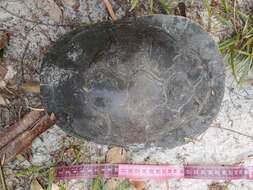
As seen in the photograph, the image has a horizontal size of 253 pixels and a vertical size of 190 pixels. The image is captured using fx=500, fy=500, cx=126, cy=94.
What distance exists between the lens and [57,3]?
205 cm

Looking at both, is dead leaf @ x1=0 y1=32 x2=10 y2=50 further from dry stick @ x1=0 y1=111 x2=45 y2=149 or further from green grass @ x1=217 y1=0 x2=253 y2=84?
green grass @ x1=217 y1=0 x2=253 y2=84

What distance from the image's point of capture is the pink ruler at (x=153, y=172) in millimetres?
2066

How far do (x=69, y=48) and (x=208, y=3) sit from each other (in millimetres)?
616

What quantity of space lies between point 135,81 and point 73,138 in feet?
1.60

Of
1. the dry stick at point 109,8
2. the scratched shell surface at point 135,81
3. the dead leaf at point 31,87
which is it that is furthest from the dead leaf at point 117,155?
the dry stick at point 109,8

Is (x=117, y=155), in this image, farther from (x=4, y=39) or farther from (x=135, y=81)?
(x=4, y=39)

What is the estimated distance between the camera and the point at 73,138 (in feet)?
6.75

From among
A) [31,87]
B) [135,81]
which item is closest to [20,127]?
[31,87]

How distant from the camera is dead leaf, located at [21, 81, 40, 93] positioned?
79.4 inches

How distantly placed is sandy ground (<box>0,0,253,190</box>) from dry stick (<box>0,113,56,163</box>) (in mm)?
97

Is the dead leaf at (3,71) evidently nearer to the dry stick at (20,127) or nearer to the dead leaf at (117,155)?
the dry stick at (20,127)

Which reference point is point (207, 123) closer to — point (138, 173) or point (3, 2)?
point (138, 173)

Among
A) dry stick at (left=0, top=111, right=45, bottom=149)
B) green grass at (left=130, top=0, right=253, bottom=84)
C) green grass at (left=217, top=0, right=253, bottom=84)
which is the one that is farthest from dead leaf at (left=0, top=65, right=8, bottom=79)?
green grass at (left=217, top=0, right=253, bottom=84)

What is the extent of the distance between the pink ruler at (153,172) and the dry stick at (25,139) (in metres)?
0.19
